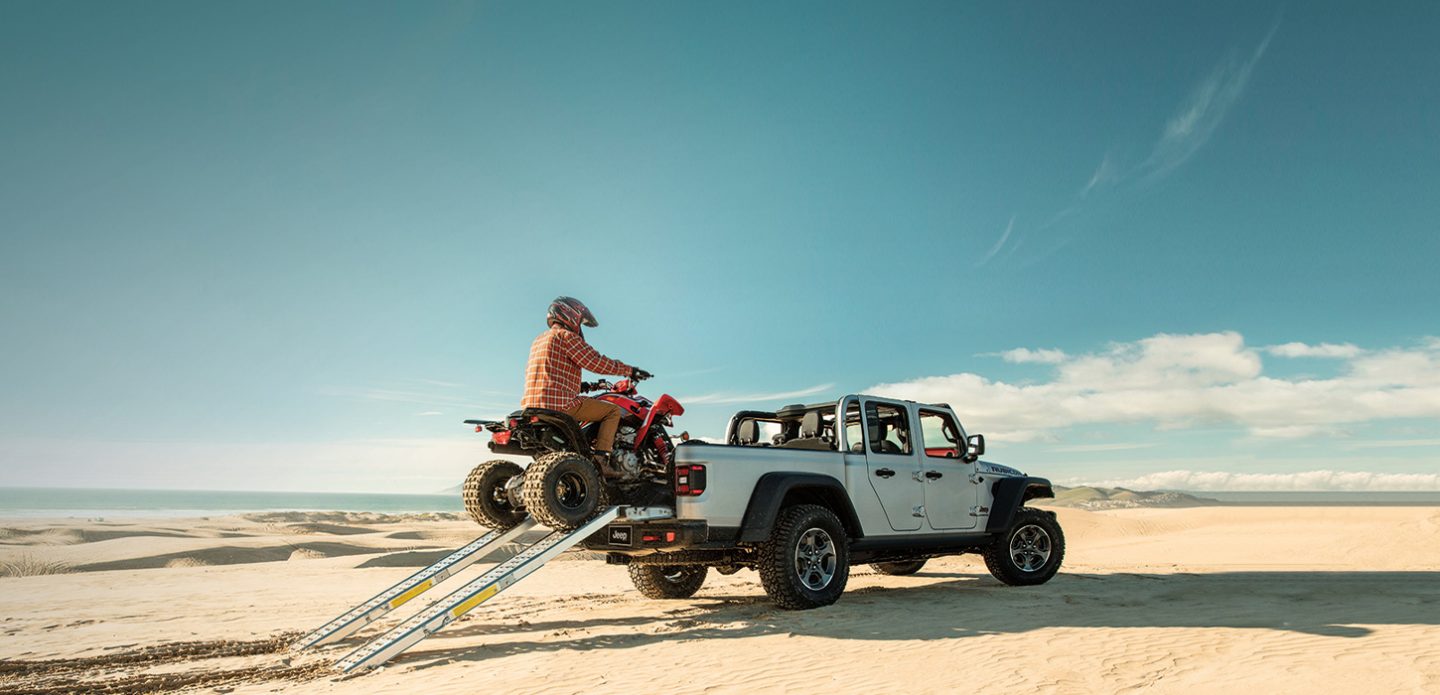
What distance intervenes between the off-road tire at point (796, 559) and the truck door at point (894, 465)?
0.87 m

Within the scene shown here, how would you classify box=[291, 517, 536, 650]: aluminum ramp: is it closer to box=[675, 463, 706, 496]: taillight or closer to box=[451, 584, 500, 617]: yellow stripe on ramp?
box=[451, 584, 500, 617]: yellow stripe on ramp

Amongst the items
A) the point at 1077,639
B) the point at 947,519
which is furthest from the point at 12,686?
the point at 947,519

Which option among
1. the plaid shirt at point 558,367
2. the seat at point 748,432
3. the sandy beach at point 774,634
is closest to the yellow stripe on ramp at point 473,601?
the sandy beach at point 774,634

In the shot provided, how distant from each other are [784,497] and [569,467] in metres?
2.21

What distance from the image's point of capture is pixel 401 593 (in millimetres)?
7480

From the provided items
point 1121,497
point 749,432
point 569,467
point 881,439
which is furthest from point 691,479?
point 1121,497

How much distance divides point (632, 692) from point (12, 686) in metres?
4.42

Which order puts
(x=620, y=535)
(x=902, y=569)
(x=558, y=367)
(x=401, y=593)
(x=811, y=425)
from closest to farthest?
(x=401, y=593) < (x=620, y=535) < (x=558, y=367) < (x=811, y=425) < (x=902, y=569)

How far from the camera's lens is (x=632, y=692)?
18.2 ft

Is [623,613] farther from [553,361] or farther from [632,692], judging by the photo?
[632,692]

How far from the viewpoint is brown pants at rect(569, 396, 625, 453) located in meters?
8.05

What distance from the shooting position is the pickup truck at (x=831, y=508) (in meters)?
7.93

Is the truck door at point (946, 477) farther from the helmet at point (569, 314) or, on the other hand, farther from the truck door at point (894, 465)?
the helmet at point (569, 314)

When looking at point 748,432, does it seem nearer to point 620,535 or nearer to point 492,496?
point 620,535
